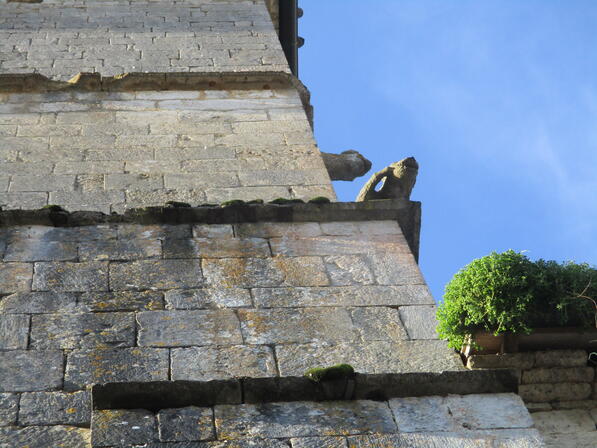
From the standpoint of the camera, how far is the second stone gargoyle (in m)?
8.32

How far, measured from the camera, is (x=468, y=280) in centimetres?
557

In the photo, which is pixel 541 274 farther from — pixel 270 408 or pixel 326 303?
pixel 270 408

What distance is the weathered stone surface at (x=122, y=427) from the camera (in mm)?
4551

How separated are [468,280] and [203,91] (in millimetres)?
4814

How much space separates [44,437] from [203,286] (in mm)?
1535

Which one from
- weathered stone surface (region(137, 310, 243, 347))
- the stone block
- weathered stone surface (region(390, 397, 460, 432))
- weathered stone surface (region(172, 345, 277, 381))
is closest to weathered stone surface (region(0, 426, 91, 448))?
weathered stone surface (region(172, 345, 277, 381))

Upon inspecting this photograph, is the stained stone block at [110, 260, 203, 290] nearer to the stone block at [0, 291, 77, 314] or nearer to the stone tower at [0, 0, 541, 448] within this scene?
the stone tower at [0, 0, 541, 448]

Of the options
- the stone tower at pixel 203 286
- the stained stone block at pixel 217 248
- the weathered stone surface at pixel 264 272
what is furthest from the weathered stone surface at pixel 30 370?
the stained stone block at pixel 217 248

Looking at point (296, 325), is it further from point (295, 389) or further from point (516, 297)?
point (516, 297)

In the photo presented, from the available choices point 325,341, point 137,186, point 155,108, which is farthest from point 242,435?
point 155,108

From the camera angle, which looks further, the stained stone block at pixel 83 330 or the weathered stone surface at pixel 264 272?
the weathered stone surface at pixel 264 272

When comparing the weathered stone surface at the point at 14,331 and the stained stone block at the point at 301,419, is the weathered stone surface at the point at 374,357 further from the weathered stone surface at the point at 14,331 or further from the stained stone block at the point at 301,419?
the weathered stone surface at the point at 14,331

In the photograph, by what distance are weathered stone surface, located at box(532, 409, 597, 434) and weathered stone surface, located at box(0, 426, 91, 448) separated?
7.10 ft

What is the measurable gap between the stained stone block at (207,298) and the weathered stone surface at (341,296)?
8cm
